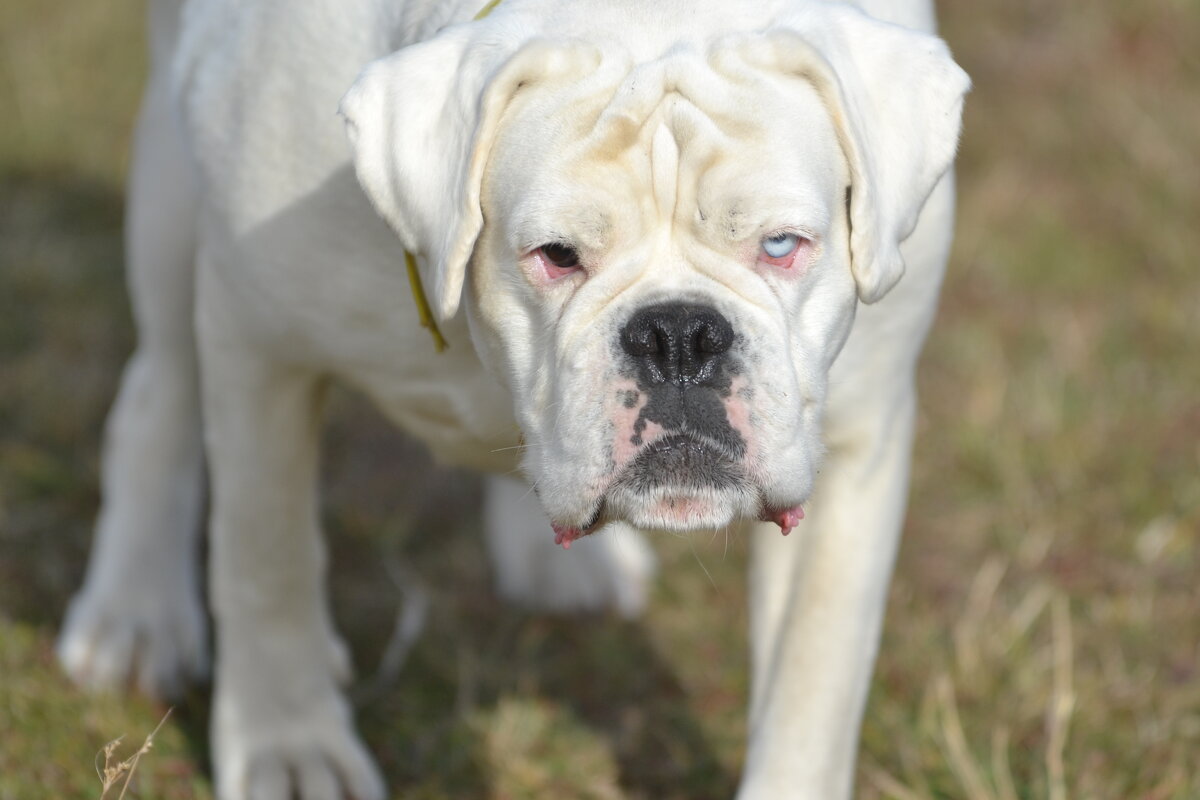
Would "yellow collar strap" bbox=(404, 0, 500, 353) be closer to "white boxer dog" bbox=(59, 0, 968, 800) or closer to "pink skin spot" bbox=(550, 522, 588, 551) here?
"white boxer dog" bbox=(59, 0, 968, 800)

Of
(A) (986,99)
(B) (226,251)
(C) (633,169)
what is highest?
(C) (633,169)

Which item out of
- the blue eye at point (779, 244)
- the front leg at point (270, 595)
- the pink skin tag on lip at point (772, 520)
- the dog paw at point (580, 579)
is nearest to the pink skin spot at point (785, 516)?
the pink skin tag on lip at point (772, 520)

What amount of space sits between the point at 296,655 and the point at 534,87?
57.8 inches

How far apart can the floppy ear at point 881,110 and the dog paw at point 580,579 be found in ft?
6.43

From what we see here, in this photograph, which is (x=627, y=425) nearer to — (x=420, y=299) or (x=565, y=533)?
(x=565, y=533)

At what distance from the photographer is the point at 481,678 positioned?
3.94 meters

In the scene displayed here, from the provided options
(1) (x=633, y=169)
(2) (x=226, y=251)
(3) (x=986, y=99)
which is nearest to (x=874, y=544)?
(1) (x=633, y=169)

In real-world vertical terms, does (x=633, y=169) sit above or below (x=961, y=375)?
above

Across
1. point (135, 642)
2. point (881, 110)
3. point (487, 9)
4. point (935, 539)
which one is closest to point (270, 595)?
point (135, 642)

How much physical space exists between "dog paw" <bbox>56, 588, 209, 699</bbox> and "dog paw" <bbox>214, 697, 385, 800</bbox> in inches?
17.1

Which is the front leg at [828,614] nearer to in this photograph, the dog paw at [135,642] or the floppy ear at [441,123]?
the floppy ear at [441,123]

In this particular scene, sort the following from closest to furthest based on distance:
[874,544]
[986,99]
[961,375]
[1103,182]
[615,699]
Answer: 1. [874,544]
2. [615,699]
3. [961,375]
4. [1103,182]
5. [986,99]

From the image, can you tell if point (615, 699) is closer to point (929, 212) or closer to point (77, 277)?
point (929, 212)

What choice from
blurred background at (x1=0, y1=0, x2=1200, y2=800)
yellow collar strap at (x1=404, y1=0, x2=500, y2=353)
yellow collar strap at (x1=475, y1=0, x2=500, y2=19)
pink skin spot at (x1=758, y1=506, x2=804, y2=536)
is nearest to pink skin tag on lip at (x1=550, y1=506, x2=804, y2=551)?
pink skin spot at (x1=758, y1=506, x2=804, y2=536)
